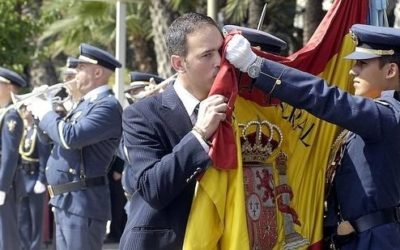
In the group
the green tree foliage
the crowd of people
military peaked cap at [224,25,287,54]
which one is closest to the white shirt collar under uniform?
military peaked cap at [224,25,287,54]

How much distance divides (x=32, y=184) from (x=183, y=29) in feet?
26.4

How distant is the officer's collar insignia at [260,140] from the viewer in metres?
4.62

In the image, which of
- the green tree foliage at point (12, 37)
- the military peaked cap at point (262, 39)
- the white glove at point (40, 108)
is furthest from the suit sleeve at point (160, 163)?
the green tree foliage at point (12, 37)

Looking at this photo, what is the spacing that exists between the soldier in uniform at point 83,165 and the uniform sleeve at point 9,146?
7.03 ft

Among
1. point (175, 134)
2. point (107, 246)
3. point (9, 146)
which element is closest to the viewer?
point (175, 134)

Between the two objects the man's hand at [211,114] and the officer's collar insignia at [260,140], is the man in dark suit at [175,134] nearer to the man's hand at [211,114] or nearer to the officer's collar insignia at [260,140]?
the man's hand at [211,114]

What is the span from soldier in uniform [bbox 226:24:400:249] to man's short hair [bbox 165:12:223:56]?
0.64 ft

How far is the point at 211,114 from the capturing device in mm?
4227

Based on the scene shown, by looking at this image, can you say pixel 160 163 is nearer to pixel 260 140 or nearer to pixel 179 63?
pixel 179 63

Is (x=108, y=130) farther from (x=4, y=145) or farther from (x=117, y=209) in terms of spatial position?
(x=117, y=209)

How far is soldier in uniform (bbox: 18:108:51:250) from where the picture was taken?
39.7 feet

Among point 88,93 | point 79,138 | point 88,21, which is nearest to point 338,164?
point 79,138

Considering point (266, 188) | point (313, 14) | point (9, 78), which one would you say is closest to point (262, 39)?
point (266, 188)

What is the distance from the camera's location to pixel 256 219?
4.54m
